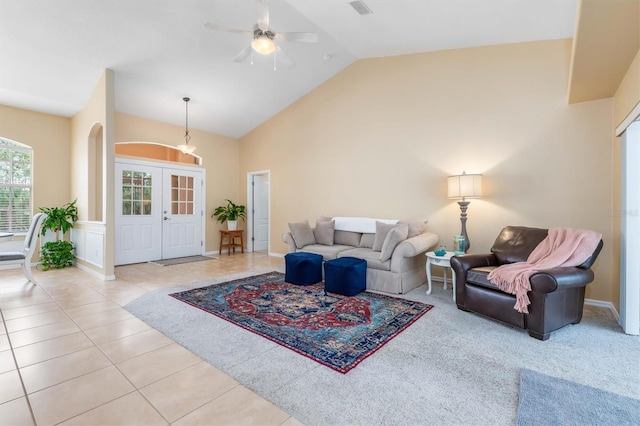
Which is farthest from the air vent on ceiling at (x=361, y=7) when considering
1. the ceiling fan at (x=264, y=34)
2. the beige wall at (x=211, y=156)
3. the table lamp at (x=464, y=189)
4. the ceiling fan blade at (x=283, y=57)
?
the beige wall at (x=211, y=156)

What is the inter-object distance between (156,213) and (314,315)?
4815mm

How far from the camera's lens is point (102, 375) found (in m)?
1.95

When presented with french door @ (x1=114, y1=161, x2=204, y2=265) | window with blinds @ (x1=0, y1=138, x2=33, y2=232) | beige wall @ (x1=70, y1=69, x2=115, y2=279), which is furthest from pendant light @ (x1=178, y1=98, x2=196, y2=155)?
window with blinds @ (x1=0, y1=138, x2=33, y2=232)

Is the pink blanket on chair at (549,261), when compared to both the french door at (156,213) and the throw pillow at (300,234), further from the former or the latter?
the french door at (156,213)

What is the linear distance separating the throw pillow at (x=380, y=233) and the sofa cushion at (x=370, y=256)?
0.11 meters

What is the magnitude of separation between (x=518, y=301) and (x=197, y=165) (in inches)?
257

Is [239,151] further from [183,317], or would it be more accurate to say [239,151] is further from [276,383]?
[276,383]

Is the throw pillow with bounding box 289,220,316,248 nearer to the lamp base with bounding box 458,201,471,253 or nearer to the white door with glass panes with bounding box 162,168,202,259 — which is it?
the lamp base with bounding box 458,201,471,253

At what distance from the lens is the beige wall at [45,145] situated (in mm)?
5215

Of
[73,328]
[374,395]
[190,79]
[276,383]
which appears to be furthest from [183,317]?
[190,79]

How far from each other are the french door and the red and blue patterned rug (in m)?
2.89

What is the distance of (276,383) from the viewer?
6.14 feet

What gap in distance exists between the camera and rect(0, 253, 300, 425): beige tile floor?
158cm

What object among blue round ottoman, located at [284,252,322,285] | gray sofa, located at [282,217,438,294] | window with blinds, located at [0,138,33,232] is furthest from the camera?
window with blinds, located at [0,138,33,232]
